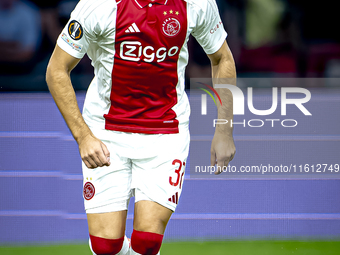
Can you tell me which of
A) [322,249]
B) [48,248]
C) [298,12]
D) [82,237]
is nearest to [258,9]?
[298,12]

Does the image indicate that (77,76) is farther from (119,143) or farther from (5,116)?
(119,143)

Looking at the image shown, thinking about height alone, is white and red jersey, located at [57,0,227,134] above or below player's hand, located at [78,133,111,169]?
above

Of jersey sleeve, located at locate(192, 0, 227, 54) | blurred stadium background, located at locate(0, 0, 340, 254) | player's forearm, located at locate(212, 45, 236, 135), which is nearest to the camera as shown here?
jersey sleeve, located at locate(192, 0, 227, 54)

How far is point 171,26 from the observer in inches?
67.1

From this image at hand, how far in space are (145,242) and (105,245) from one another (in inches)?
6.4

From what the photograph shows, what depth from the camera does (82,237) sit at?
3.11m

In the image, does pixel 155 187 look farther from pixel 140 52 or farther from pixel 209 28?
pixel 209 28

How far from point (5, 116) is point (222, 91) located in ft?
5.61

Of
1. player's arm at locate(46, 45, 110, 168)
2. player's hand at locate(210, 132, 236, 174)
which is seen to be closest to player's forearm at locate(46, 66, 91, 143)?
player's arm at locate(46, 45, 110, 168)

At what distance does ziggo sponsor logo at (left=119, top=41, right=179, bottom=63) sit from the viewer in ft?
5.57

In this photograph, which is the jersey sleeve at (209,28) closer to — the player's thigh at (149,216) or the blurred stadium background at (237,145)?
the player's thigh at (149,216)

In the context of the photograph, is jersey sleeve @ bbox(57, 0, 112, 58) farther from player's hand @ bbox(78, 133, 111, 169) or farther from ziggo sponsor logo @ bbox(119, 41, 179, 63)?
player's hand @ bbox(78, 133, 111, 169)

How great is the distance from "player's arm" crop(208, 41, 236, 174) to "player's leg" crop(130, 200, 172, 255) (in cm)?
32

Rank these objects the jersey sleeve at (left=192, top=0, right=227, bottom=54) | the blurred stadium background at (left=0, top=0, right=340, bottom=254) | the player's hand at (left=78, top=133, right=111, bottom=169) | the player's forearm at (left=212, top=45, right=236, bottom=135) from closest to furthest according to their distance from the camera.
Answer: the player's hand at (left=78, top=133, right=111, bottom=169)
the jersey sleeve at (left=192, top=0, right=227, bottom=54)
the player's forearm at (left=212, top=45, right=236, bottom=135)
the blurred stadium background at (left=0, top=0, right=340, bottom=254)
